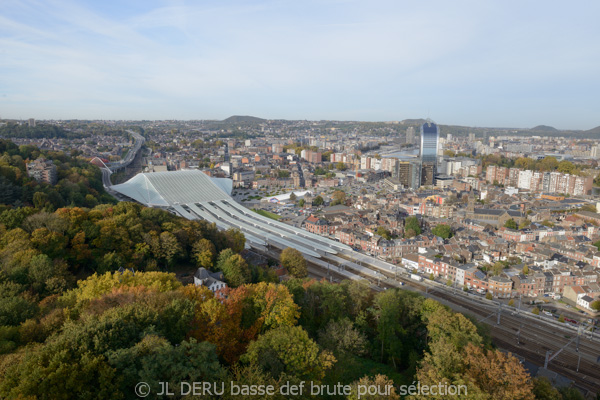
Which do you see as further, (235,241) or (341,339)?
(235,241)

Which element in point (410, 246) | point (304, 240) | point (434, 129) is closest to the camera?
point (410, 246)

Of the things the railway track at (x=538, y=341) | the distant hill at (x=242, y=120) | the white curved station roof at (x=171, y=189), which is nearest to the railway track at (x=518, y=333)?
the railway track at (x=538, y=341)

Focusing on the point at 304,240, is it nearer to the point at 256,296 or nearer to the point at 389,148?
the point at 256,296

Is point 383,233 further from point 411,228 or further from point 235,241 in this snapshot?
A: point 235,241

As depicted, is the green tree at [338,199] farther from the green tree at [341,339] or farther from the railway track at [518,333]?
the green tree at [341,339]

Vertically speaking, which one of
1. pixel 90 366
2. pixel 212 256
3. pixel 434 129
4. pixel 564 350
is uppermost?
pixel 434 129

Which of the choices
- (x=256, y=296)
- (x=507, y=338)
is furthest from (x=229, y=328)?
(x=507, y=338)

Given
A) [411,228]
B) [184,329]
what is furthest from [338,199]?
[184,329]
